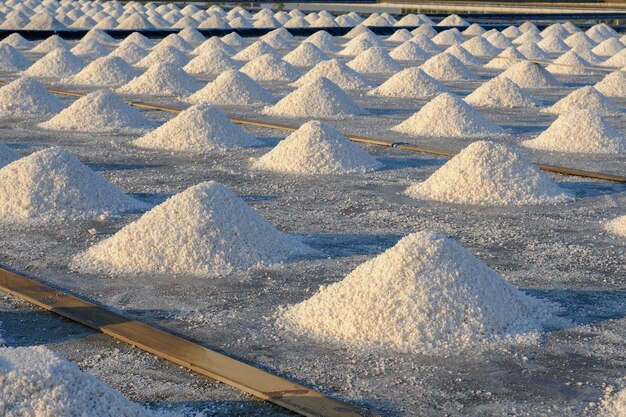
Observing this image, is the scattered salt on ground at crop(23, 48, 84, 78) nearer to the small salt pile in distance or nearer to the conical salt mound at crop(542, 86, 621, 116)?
the conical salt mound at crop(542, 86, 621, 116)

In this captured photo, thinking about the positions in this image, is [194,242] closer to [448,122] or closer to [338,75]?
[448,122]

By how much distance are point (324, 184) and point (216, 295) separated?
12.6 feet

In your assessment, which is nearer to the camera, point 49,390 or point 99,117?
point 49,390

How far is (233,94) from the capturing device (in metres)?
16.4

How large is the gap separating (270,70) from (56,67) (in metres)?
4.23

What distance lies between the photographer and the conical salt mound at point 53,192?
8.38m

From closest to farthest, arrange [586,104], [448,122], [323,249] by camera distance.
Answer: [323,249]
[448,122]
[586,104]

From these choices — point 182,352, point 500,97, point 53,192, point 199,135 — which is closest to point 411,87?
point 500,97

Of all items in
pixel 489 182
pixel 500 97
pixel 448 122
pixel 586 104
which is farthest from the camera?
pixel 500 97

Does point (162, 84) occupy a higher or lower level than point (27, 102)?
lower

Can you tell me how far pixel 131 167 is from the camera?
1087 centimetres

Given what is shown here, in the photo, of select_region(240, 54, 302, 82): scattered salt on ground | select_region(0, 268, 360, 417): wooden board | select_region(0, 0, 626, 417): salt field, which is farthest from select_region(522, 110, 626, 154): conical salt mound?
select_region(240, 54, 302, 82): scattered salt on ground

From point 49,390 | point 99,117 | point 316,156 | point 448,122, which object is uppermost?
point 49,390

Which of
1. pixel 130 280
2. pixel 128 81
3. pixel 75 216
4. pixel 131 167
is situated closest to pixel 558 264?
pixel 130 280
